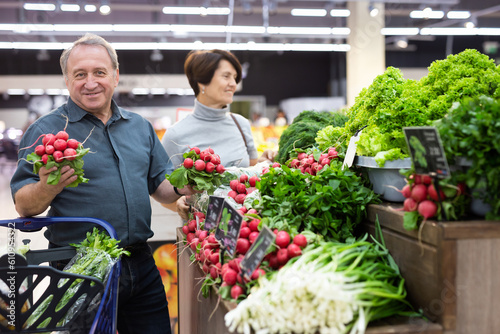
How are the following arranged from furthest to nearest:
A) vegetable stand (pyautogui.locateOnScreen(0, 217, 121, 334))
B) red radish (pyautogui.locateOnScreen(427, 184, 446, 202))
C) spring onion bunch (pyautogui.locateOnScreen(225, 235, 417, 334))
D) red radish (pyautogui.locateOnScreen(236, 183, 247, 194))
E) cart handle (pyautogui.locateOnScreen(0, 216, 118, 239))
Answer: red radish (pyautogui.locateOnScreen(236, 183, 247, 194)) → cart handle (pyautogui.locateOnScreen(0, 216, 118, 239)) → vegetable stand (pyautogui.locateOnScreen(0, 217, 121, 334)) → red radish (pyautogui.locateOnScreen(427, 184, 446, 202)) → spring onion bunch (pyautogui.locateOnScreen(225, 235, 417, 334))

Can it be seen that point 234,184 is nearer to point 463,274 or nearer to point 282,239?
point 282,239

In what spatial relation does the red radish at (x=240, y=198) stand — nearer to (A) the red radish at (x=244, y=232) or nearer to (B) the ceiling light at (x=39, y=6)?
(A) the red radish at (x=244, y=232)

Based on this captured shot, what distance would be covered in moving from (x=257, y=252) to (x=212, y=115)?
1.88 meters

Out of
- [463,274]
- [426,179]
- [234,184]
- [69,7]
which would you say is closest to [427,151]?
[426,179]

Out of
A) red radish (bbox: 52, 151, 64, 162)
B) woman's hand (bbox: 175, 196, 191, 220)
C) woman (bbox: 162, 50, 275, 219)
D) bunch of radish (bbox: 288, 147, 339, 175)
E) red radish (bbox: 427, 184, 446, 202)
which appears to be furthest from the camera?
woman (bbox: 162, 50, 275, 219)

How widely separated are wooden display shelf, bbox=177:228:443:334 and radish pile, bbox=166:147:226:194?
328 millimetres

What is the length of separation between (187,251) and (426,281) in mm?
1286

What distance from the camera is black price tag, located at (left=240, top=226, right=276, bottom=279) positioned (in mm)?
1363

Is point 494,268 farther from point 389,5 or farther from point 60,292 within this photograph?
point 389,5

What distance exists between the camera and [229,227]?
1.60 metres

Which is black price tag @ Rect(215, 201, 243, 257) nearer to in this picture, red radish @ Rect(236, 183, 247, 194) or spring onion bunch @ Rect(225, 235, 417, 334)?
spring onion bunch @ Rect(225, 235, 417, 334)

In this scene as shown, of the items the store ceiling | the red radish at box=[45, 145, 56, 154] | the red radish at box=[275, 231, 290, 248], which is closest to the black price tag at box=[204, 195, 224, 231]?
the red radish at box=[275, 231, 290, 248]

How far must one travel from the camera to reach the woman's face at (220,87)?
313 cm

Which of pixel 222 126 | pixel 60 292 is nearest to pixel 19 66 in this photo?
pixel 222 126
